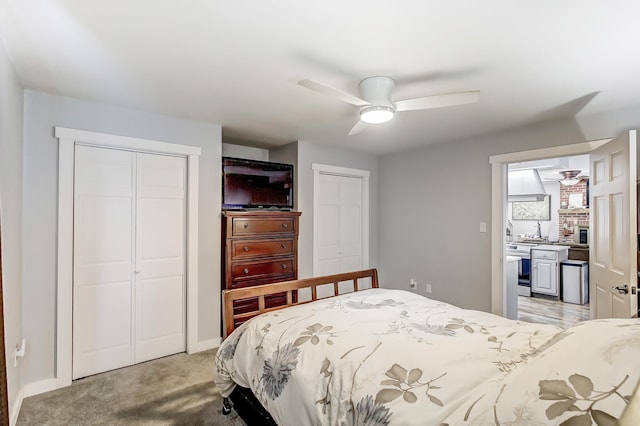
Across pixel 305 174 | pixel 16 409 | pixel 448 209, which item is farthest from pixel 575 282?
pixel 16 409

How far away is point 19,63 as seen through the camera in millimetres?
2053

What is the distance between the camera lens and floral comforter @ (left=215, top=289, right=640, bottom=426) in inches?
33.0

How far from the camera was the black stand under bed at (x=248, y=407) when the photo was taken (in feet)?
5.73

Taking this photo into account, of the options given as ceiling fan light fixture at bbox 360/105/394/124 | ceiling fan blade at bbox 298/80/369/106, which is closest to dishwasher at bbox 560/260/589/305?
ceiling fan light fixture at bbox 360/105/394/124

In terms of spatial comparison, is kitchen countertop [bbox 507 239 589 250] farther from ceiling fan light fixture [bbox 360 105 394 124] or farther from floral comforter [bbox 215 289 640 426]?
ceiling fan light fixture [bbox 360 105 394 124]

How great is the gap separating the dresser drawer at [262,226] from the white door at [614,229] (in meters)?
2.96

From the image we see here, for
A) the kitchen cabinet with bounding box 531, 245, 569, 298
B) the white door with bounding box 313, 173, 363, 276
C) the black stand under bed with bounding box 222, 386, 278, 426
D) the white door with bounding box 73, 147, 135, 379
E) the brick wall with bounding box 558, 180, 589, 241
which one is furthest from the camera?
the brick wall with bounding box 558, 180, 589, 241

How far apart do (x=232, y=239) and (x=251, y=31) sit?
2147 millimetres

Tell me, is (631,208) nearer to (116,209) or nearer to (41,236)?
(116,209)

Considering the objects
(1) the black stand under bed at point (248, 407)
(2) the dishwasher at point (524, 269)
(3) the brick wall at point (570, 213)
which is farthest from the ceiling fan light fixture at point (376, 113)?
(3) the brick wall at point (570, 213)

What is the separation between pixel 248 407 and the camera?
A: 1891 millimetres

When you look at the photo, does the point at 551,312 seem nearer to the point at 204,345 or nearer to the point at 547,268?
the point at 547,268

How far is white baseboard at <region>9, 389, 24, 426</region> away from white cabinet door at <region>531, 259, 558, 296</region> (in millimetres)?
6825

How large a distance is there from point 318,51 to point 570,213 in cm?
668
